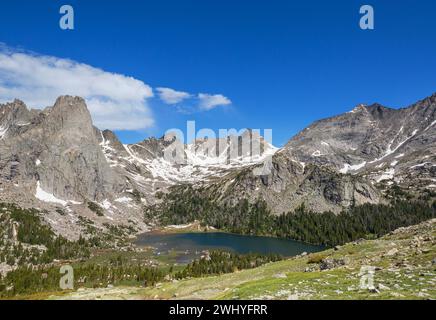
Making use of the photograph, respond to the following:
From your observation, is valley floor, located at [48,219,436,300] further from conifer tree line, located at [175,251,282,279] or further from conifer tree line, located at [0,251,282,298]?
conifer tree line, located at [175,251,282,279]

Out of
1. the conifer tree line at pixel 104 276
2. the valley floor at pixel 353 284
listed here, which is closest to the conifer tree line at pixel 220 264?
the conifer tree line at pixel 104 276

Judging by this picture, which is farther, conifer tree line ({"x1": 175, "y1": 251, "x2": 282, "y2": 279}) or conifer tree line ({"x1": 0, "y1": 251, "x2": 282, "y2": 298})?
conifer tree line ({"x1": 175, "y1": 251, "x2": 282, "y2": 279})

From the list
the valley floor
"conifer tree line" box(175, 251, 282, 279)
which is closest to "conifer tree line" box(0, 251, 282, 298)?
"conifer tree line" box(175, 251, 282, 279)

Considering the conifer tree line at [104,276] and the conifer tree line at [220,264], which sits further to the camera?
the conifer tree line at [220,264]

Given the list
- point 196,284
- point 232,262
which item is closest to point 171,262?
point 232,262

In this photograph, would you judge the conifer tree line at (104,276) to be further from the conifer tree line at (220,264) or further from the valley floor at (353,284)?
the valley floor at (353,284)

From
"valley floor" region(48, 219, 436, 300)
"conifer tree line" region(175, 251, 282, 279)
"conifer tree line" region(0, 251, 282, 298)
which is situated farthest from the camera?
"conifer tree line" region(175, 251, 282, 279)

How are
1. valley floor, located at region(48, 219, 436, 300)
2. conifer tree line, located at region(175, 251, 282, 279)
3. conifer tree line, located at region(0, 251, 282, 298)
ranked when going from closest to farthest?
valley floor, located at region(48, 219, 436, 300), conifer tree line, located at region(0, 251, 282, 298), conifer tree line, located at region(175, 251, 282, 279)

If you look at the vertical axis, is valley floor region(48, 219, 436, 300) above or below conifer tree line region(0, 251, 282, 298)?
above

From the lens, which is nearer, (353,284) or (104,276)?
(353,284)

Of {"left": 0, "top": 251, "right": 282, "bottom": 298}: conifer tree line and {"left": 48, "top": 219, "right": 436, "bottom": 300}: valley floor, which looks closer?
{"left": 48, "top": 219, "right": 436, "bottom": 300}: valley floor

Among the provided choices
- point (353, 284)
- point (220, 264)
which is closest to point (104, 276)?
point (220, 264)

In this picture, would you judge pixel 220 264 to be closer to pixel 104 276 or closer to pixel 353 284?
pixel 104 276
